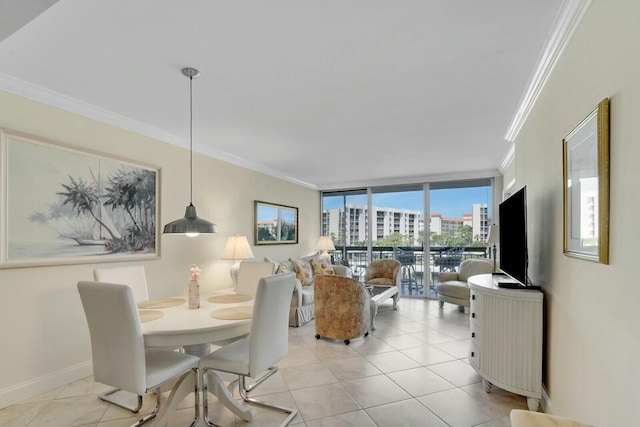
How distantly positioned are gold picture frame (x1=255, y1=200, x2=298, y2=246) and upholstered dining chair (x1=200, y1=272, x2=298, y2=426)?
122 inches

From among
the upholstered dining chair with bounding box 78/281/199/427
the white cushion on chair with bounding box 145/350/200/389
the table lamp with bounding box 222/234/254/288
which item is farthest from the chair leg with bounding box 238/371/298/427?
the table lamp with bounding box 222/234/254/288

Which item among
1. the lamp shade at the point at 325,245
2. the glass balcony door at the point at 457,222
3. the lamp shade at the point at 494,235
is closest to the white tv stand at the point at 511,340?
the lamp shade at the point at 494,235

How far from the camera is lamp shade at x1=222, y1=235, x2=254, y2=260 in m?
4.34

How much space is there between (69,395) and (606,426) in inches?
137

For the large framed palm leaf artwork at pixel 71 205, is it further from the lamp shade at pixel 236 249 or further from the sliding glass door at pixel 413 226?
the sliding glass door at pixel 413 226

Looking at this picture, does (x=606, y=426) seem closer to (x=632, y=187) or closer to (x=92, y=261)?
(x=632, y=187)

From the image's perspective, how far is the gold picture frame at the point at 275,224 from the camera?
18.0 feet

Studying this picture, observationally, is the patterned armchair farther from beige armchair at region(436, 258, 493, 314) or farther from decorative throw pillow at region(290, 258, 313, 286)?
beige armchair at region(436, 258, 493, 314)

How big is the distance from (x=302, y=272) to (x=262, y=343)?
316 cm

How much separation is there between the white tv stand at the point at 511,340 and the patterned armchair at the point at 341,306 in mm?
1435

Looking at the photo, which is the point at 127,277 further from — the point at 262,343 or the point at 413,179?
the point at 413,179

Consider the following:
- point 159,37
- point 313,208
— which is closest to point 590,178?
point 159,37

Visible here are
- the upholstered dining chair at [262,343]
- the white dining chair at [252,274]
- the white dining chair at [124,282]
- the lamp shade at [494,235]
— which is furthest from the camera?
the lamp shade at [494,235]

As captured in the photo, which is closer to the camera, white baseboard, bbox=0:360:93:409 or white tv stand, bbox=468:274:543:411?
white tv stand, bbox=468:274:543:411
